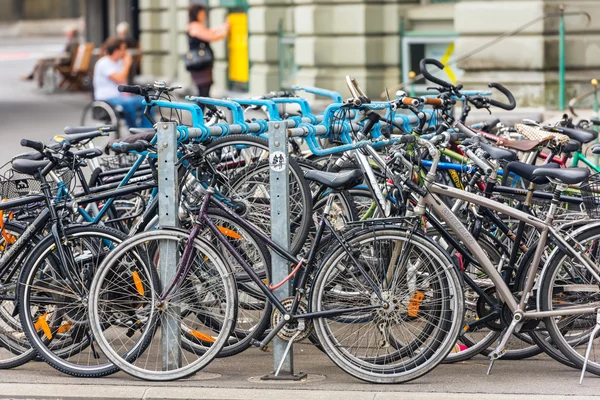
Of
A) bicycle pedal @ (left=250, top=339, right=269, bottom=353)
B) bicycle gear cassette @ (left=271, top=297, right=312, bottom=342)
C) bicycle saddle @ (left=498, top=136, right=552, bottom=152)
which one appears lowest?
bicycle pedal @ (left=250, top=339, right=269, bottom=353)

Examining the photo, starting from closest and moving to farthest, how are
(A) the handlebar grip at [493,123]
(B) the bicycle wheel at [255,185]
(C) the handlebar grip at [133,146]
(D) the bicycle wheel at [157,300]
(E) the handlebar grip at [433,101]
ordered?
(D) the bicycle wheel at [157,300]
(B) the bicycle wheel at [255,185]
(C) the handlebar grip at [133,146]
(E) the handlebar grip at [433,101]
(A) the handlebar grip at [493,123]

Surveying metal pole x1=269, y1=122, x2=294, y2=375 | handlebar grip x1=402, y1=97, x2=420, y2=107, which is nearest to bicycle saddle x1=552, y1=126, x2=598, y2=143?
handlebar grip x1=402, y1=97, x2=420, y2=107

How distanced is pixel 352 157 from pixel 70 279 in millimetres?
1525

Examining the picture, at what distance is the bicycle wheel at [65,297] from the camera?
19.7 ft

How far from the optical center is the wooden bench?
26453 millimetres

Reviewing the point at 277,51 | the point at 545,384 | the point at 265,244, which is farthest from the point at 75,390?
the point at 277,51

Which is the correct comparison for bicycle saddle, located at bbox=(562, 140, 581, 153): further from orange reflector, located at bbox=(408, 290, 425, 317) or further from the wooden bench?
the wooden bench

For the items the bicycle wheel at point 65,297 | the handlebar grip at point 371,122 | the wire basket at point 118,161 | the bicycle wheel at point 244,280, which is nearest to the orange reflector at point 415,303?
the bicycle wheel at point 244,280

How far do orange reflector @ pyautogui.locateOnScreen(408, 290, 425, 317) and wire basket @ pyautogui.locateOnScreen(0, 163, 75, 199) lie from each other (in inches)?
77.0

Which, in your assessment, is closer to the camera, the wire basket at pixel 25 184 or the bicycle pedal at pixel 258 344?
the bicycle pedal at pixel 258 344

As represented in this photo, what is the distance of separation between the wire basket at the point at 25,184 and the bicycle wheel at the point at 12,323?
0.74ft

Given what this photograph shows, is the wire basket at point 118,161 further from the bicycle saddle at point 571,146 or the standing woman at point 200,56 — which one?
the standing woman at point 200,56

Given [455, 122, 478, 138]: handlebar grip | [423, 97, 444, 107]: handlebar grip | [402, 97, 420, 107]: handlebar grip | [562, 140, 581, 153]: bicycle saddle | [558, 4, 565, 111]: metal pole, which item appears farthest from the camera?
[558, 4, 565, 111]: metal pole

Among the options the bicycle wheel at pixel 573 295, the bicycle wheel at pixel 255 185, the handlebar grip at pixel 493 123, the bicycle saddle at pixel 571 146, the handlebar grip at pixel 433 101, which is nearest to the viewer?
the bicycle wheel at pixel 573 295
